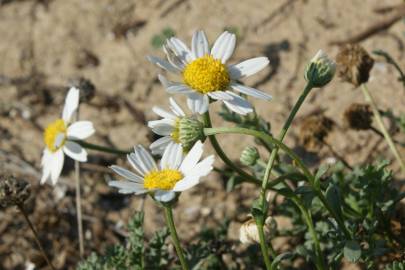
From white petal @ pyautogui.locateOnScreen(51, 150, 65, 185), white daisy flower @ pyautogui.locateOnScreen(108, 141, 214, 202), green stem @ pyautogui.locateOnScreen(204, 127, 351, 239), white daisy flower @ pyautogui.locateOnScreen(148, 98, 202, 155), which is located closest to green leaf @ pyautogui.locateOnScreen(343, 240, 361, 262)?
green stem @ pyautogui.locateOnScreen(204, 127, 351, 239)

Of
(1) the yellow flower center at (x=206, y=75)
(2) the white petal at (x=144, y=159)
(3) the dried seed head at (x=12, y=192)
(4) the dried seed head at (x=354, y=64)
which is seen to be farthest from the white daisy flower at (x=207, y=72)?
(3) the dried seed head at (x=12, y=192)

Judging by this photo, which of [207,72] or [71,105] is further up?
[207,72]

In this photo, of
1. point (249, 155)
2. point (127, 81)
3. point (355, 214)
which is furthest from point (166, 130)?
point (127, 81)

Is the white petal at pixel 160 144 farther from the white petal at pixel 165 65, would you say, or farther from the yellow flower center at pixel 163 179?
the white petal at pixel 165 65

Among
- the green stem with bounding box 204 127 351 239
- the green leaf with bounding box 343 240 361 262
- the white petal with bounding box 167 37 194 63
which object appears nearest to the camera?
the green stem with bounding box 204 127 351 239

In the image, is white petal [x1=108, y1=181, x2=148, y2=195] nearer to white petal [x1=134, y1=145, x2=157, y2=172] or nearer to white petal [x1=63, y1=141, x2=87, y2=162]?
white petal [x1=134, y1=145, x2=157, y2=172]

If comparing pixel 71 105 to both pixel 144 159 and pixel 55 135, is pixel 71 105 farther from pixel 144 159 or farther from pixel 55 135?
pixel 144 159
